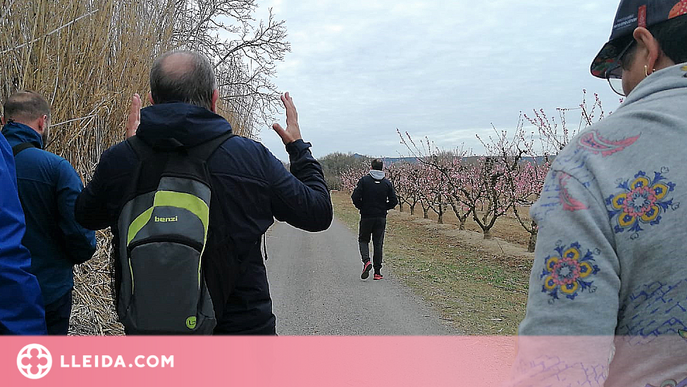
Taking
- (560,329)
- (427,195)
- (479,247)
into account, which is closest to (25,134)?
(560,329)

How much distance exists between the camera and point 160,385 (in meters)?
1.82

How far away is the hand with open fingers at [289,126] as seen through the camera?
7.02ft

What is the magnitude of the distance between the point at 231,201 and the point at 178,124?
32 centimetres

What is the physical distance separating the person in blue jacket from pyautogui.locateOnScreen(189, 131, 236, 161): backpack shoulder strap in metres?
1.28

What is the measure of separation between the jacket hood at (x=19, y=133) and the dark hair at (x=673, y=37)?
293cm

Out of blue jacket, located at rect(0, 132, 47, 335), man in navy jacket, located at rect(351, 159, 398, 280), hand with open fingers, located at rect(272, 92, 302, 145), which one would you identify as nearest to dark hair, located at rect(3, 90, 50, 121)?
blue jacket, located at rect(0, 132, 47, 335)

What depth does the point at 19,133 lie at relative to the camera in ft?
9.09

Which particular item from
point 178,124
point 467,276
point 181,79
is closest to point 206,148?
point 178,124

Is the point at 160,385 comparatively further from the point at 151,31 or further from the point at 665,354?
the point at 151,31

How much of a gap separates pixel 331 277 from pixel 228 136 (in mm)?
7993

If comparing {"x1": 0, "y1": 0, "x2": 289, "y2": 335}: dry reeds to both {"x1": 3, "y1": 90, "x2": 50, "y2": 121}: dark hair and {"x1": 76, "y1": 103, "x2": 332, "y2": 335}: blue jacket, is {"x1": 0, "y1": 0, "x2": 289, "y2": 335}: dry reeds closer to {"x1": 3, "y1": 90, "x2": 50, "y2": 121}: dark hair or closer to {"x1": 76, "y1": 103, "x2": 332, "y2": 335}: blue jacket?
{"x1": 3, "y1": 90, "x2": 50, "y2": 121}: dark hair

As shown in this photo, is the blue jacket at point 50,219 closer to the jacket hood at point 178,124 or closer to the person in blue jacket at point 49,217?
the person in blue jacket at point 49,217

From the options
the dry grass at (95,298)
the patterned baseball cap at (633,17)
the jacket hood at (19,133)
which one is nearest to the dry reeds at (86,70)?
the dry grass at (95,298)

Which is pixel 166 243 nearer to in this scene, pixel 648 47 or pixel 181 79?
pixel 181 79
